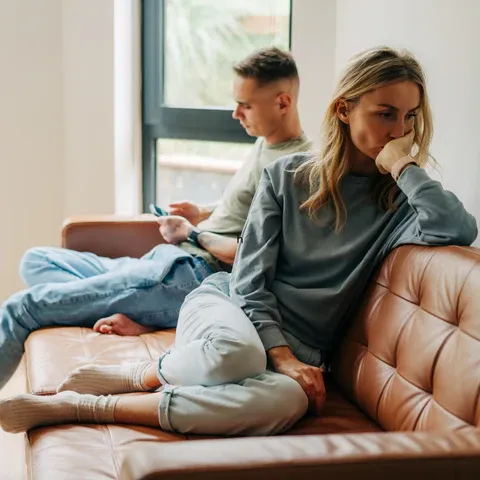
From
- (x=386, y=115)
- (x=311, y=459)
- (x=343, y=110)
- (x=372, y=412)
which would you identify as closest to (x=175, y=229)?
(x=343, y=110)

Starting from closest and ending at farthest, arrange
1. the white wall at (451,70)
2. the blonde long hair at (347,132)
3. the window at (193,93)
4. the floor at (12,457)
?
the blonde long hair at (347,132)
the white wall at (451,70)
the floor at (12,457)
the window at (193,93)

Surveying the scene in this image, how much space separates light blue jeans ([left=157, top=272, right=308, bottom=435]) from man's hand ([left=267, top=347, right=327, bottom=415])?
36mm

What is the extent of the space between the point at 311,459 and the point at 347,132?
1.00 m

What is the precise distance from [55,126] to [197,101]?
0.67 m

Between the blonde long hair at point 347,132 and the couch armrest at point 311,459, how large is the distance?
799 millimetres

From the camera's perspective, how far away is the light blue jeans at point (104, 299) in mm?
2359

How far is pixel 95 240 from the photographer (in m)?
2.80

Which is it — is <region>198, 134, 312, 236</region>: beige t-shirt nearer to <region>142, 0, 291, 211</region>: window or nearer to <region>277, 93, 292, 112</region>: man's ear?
<region>277, 93, 292, 112</region>: man's ear

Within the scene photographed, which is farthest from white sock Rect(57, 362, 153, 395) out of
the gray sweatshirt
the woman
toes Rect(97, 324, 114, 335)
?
toes Rect(97, 324, 114, 335)

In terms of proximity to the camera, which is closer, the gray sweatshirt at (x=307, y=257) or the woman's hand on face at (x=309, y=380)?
the woman's hand on face at (x=309, y=380)

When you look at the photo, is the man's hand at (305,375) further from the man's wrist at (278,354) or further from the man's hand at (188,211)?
the man's hand at (188,211)

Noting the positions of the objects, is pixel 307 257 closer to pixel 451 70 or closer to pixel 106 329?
pixel 451 70

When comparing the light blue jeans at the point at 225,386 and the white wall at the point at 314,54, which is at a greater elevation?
the white wall at the point at 314,54

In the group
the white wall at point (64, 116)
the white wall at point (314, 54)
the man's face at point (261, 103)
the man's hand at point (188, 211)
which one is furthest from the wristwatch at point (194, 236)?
the white wall at point (64, 116)
